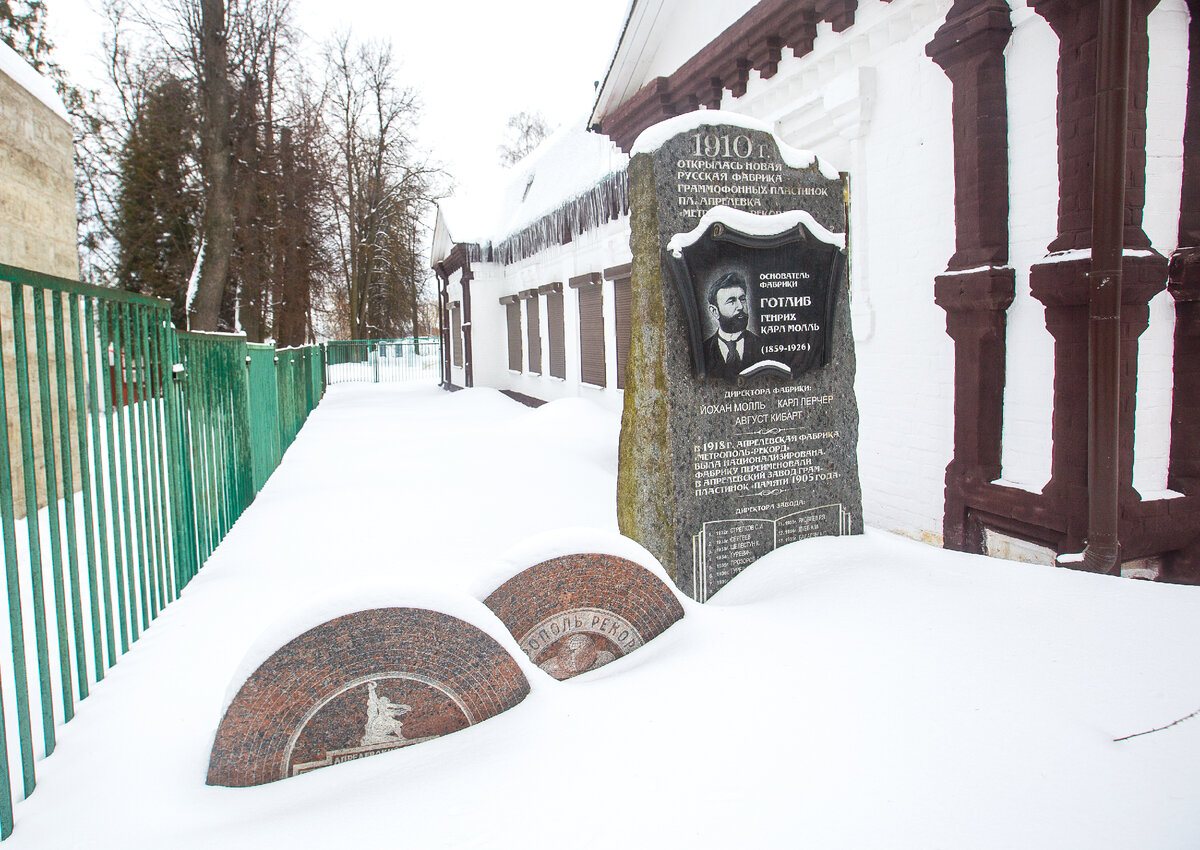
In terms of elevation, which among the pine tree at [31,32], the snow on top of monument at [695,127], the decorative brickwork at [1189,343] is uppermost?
the pine tree at [31,32]

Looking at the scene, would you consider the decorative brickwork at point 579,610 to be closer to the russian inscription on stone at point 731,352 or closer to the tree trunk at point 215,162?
the russian inscription on stone at point 731,352

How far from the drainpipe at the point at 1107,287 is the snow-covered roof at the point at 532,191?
6.95 m

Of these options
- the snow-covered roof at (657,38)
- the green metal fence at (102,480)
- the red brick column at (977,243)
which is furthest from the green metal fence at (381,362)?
the red brick column at (977,243)

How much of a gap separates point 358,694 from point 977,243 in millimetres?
4220

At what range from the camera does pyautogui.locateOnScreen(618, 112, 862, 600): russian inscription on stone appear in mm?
3777

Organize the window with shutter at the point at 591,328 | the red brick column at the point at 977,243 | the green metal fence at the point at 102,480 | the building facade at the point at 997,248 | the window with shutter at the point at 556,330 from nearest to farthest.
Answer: the green metal fence at the point at 102,480, the building facade at the point at 997,248, the red brick column at the point at 977,243, the window with shutter at the point at 591,328, the window with shutter at the point at 556,330

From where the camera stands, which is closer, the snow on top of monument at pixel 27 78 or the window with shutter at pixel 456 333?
the snow on top of monument at pixel 27 78

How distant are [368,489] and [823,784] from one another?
591 centimetres

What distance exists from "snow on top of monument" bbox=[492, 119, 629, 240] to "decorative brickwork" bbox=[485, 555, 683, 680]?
7.96 meters

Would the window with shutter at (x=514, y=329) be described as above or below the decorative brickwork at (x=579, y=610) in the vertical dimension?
above

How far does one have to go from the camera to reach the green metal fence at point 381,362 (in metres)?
29.1

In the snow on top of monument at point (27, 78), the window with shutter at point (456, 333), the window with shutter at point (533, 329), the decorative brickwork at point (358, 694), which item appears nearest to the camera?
the decorative brickwork at point (358, 694)

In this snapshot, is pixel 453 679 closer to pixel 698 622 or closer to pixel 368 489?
pixel 698 622

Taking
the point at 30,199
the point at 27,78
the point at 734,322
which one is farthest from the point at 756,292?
the point at 27,78
